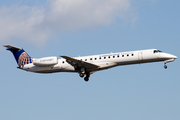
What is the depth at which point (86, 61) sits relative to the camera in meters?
39.4

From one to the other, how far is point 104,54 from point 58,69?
597 cm

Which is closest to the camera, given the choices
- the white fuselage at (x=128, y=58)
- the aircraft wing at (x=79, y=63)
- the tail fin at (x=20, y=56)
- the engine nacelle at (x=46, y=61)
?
the white fuselage at (x=128, y=58)

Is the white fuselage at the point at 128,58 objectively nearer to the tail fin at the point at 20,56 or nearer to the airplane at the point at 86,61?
the airplane at the point at 86,61

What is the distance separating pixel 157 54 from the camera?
3769 centimetres

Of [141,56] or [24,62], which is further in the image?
[24,62]

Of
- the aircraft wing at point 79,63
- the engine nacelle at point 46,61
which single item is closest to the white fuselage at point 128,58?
the aircraft wing at point 79,63

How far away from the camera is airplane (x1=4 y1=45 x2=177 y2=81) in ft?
124

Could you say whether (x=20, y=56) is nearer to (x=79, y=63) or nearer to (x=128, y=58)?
(x=79, y=63)

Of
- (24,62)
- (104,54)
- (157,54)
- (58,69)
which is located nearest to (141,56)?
(157,54)

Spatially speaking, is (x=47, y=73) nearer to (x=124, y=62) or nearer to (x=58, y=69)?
(x=58, y=69)

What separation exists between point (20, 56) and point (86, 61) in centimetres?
880

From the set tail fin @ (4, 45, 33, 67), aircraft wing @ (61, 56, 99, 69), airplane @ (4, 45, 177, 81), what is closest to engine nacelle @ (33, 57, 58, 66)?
airplane @ (4, 45, 177, 81)

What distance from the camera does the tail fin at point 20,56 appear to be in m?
41.8

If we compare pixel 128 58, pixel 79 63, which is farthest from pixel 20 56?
pixel 128 58
